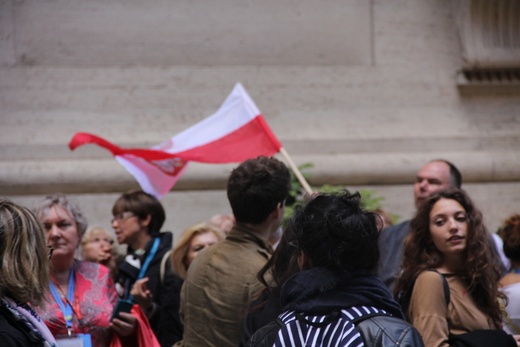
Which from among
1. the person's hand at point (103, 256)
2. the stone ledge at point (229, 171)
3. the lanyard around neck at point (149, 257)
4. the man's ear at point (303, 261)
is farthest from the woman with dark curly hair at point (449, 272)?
the stone ledge at point (229, 171)

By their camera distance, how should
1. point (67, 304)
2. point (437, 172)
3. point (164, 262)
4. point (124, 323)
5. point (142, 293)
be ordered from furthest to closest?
point (437, 172) → point (164, 262) → point (142, 293) → point (124, 323) → point (67, 304)

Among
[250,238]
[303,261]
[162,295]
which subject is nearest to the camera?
[303,261]

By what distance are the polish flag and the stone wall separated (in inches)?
108

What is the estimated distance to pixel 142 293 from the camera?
5.88 m

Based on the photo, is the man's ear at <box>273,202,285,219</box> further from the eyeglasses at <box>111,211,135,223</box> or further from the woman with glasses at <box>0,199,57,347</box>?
the eyeglasses at <box>111,211,135,223</box>

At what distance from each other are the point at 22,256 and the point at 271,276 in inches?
42.4

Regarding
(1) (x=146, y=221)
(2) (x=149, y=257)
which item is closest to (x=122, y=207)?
(1) (x=146, y=221)

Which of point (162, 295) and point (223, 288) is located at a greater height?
point (223, 288)

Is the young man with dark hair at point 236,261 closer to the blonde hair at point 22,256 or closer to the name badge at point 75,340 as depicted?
the name badge at point 75,340

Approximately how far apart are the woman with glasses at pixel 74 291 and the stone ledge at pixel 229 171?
4.10 m

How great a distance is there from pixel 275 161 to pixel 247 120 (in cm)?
222

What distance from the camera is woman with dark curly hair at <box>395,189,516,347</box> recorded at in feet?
14.6

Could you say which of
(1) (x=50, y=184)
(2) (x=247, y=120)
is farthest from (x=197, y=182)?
(2) (x=247, y=120)

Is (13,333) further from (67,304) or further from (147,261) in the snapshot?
(147,261)
